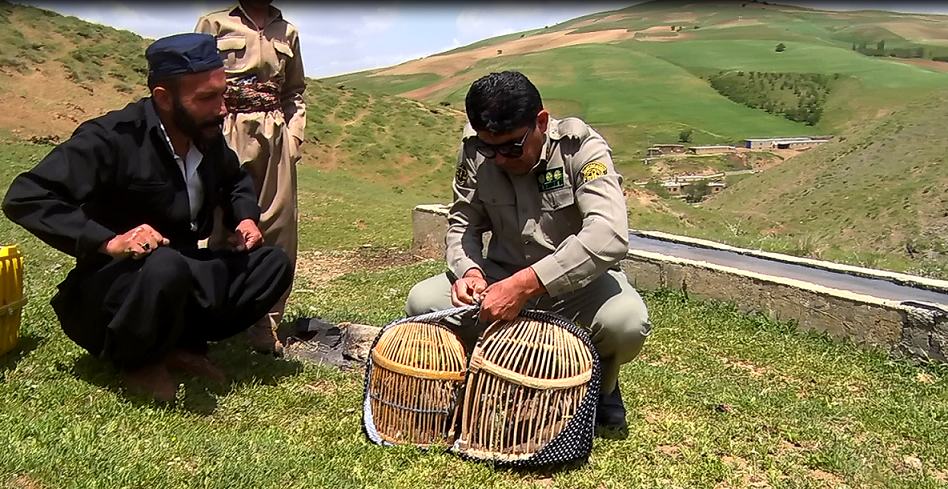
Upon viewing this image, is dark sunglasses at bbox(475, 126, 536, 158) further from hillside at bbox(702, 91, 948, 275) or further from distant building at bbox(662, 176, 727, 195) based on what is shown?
distant building at bbox(662, 176, 727, 195)

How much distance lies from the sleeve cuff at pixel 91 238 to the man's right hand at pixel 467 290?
1402 mm

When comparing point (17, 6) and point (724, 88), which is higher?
point (17, 6)

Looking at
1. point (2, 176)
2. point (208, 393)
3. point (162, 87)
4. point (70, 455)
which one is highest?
point (162, 87)

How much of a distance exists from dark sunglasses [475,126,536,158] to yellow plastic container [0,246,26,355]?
2243mm

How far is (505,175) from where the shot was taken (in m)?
3.58

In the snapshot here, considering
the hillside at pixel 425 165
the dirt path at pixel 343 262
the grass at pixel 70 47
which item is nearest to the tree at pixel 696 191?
the hillside at pixel 425 165

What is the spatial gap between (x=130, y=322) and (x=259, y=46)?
1873 mm

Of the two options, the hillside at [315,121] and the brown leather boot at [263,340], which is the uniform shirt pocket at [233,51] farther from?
the hillside at [315,121]

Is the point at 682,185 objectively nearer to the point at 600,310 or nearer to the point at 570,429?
the point at 600,310

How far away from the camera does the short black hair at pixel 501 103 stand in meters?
3.12

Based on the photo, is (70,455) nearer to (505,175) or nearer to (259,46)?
(505,175)

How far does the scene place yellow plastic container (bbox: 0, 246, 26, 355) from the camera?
3717mm

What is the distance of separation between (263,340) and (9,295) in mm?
1295

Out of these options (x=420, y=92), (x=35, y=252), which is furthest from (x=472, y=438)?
(x=420, y=92)
